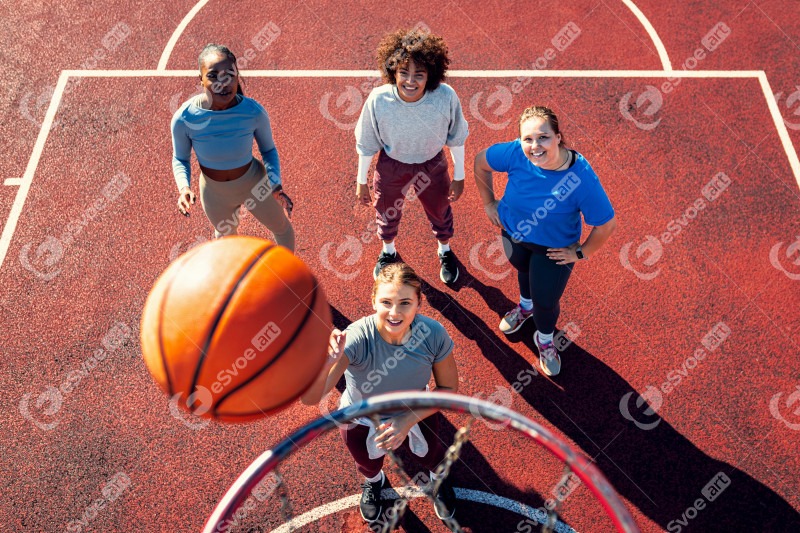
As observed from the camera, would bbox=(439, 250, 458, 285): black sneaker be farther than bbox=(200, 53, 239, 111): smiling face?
Yes

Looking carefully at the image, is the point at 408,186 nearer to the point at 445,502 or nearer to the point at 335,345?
the point at 335,345

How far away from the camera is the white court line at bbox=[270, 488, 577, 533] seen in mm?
4629

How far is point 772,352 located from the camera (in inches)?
213

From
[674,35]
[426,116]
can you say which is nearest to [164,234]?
[426,116]

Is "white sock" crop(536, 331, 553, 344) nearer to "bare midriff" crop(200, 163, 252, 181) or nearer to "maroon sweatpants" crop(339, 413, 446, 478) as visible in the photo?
"maroon sweatpants" crop(339, 413, 446, 478)

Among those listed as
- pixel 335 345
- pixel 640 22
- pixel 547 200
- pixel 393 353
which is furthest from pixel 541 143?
pixel 640 22

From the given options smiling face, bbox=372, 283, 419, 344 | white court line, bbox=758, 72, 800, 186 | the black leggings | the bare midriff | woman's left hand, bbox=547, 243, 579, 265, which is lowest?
the bare midriff

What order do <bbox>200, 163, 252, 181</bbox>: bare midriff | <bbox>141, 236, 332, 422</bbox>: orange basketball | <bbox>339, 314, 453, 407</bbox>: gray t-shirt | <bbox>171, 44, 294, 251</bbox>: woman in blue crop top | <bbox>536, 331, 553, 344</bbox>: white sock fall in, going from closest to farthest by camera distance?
<bbox>141, 236, 332, 422</bbox>: orange basketball, <bbox>339, 314, 453, 407</bbox>: gray t-shirt, <bbox>171, 44, 294, 251</bbox>: woman in blue crop top, <bbox>200, 163, 252, 181</bbox>: bare midriff, <bbox>536, 331, 553, 344</bbox>: white sock

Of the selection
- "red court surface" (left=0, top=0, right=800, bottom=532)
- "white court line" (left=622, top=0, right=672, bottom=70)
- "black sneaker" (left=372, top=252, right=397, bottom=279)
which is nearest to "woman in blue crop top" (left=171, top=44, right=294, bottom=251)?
"black sneaker" (left=372, top=252, right=397, bottom=279)

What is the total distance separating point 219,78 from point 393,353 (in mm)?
2338

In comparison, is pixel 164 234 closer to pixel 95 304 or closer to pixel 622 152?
pixel 95 304

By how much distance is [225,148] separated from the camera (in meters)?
4.57

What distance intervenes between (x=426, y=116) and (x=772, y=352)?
3.86m

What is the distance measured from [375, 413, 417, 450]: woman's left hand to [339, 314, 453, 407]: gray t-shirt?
0.25 meters
